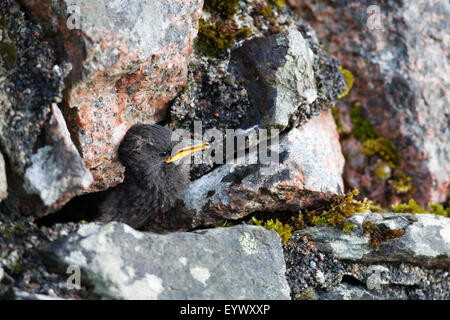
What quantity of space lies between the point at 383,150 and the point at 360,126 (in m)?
0.49

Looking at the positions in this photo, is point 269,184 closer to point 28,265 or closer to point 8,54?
point 28,265

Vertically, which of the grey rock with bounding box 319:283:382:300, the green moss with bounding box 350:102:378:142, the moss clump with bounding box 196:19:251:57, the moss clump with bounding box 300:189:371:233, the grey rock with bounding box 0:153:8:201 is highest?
the moss clump with bounding box 196:19:251:57

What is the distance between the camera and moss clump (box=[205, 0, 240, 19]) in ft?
21.5

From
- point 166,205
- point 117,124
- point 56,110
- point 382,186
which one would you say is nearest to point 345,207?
point 382,186

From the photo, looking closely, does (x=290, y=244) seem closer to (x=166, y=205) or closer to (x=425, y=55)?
(x=166, y=205)

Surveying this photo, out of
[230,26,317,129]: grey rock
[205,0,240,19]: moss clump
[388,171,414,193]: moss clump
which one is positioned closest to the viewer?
[230,26,317,129]: grey rock

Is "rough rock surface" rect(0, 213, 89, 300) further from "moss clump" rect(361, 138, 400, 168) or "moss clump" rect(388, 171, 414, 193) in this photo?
"moss clump" rect(388, 171, 414, 193)

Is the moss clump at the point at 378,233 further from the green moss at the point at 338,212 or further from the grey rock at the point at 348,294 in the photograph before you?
the grey rock at the point at 348,294

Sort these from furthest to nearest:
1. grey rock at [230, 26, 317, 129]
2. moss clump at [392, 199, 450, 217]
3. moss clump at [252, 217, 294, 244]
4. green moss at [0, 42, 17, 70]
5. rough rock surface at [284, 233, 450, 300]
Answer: moss clump at [392, 199, 450, 217]
grey rock at [230, 26, 317, 129]
moss clump at [252, 217, 294, 244]
rough rock surface at [284, 233, 450, 300]
green moss at [0, 42, 17, 70]

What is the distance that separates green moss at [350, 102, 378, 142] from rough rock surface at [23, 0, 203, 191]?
2916 mm

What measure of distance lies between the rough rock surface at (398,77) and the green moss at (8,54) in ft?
13.8

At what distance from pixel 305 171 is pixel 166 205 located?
1752mm

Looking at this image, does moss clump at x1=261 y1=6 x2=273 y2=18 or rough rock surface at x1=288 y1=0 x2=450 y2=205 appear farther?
rough rock surface at x1=288 y1=0 x2=450 y2=205

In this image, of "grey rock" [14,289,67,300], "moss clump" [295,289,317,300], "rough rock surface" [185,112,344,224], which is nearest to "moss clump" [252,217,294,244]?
"rough rock surface" [185,112,344,224]
